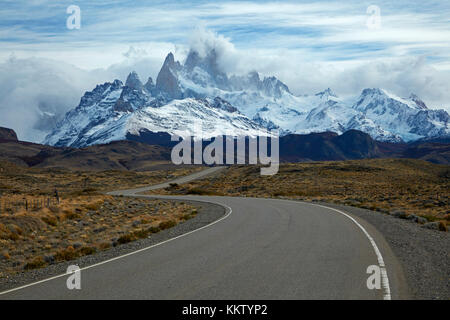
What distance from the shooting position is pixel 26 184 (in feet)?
296

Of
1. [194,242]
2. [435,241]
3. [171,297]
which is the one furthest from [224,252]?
[435,241]

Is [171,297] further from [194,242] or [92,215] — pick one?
[92,215]

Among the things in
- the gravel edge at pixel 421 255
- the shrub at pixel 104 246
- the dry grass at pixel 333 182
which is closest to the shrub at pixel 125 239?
the shrub at pixel 104 246

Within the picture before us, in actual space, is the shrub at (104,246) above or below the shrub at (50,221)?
above

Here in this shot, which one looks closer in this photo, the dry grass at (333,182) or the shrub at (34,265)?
the shrub at (34,265)

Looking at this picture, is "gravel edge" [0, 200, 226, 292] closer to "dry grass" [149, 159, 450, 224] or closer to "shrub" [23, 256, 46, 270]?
"shrub" [23, 256, 46, 270]

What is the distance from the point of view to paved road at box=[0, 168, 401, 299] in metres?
9.54

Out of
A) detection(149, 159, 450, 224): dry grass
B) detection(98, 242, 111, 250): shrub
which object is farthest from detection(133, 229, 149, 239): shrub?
detection(149, 159, 450, 224): dry grass

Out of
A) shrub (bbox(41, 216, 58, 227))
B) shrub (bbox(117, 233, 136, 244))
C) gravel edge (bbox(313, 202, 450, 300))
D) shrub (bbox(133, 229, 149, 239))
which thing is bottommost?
shrub (bbox(41, 216, 58, 227))

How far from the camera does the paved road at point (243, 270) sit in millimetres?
9539

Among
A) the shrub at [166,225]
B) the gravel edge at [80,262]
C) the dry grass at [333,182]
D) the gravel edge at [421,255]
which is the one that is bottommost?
the dry grass at [333,182]

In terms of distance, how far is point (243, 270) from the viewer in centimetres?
1152

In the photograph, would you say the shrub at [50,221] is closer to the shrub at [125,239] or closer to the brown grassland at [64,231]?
the brown grassland at [64,231]

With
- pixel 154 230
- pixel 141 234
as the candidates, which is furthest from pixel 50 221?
pixel 141 234
